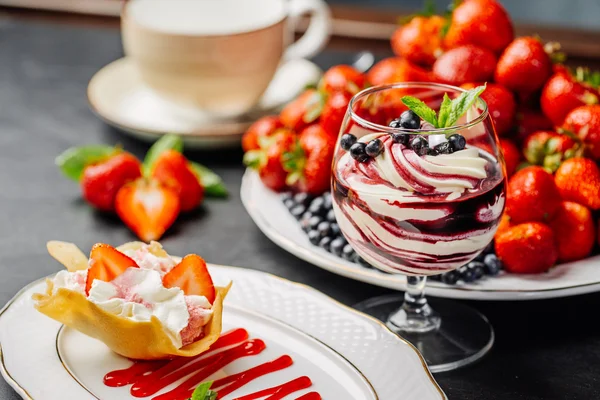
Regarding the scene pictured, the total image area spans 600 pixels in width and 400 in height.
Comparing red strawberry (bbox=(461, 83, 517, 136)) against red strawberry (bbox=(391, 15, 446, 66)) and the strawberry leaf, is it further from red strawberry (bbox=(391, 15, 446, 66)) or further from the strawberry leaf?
the strawberry leaf

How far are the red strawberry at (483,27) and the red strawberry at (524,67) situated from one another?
4 centimetres

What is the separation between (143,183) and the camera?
1594mm

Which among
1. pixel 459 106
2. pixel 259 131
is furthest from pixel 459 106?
pixel 259 131

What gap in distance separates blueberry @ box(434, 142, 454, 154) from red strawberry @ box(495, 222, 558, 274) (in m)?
0.28

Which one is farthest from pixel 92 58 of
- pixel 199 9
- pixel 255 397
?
pixel 255 397

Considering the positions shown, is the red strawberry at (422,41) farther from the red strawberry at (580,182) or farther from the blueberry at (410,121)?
the blueberry at (410,121)

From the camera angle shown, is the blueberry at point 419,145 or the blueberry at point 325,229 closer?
the blueberry at point 419,145

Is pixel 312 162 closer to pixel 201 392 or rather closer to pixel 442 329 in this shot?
pixel 442 329

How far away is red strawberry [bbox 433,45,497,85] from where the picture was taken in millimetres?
1479

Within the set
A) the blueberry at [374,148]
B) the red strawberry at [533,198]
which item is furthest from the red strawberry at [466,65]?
the blueberry at [374,148]

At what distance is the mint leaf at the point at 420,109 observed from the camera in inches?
43.5

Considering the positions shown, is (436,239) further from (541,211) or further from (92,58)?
(92,58)

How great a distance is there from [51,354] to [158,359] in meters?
0.14

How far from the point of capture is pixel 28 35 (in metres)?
2.40
